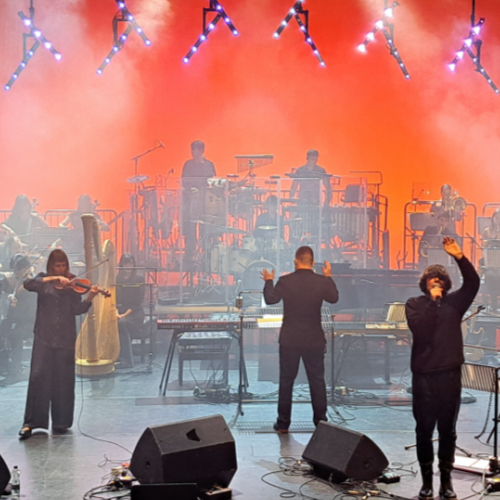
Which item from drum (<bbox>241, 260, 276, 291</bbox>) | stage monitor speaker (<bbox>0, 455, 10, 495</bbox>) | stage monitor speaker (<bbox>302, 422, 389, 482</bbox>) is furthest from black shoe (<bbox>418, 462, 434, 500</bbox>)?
drum (<bbox>241, 260, 276, 291</bbox>)

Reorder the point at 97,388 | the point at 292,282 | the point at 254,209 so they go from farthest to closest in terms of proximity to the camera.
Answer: the point at 254,209 < the point at 97,388 < the point at 292,282

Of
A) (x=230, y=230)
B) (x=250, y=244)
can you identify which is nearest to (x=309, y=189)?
(x=250, y=244)

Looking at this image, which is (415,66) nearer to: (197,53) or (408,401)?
(197,53)

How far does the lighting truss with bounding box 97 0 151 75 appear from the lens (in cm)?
1059

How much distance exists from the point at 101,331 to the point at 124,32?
16.9 ft

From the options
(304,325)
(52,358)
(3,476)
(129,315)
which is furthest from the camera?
(129,315)

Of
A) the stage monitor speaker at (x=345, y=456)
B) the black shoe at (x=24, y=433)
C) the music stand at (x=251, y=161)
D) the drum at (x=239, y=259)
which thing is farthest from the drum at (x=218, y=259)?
the stage monitor speaker at (x=345, y=456)

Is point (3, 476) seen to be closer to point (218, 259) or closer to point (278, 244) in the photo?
point (218, 259)

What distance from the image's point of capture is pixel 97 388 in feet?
27.4

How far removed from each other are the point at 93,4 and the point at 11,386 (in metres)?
6.98

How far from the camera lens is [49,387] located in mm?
6281

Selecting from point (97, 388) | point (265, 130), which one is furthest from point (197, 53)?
point (97, 388)

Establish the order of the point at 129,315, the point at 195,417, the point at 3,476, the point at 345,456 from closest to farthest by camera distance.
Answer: the point at 3,476, the point at 345,456, the point at 195,417, the point at 129,315

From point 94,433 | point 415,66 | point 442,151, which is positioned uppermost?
point 415,66
